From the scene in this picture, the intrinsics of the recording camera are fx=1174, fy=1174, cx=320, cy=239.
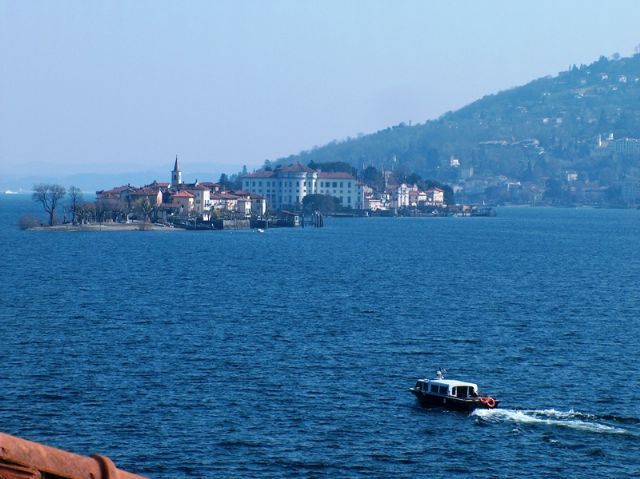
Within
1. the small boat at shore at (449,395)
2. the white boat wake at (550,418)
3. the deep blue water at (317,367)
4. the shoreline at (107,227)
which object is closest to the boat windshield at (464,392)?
the small boat at shore at (449,395)

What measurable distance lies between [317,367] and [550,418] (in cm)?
933

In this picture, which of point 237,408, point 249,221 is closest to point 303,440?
point 237,408

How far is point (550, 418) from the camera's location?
29.9m

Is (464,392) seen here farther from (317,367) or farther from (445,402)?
(317,367)

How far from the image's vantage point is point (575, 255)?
345 feet

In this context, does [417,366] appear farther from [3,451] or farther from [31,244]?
[31,244]

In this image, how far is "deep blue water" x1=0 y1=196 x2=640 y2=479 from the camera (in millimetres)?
26172

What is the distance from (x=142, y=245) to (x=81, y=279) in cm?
3923

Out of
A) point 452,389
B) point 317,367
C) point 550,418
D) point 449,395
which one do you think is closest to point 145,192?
point 317,367

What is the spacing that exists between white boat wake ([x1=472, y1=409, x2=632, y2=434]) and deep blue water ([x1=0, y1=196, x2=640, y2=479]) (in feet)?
0.26

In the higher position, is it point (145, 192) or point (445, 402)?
point (145, 192)

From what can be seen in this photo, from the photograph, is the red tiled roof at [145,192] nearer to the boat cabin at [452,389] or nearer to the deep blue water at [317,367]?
the deep blue water at [317,367]

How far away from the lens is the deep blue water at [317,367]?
2617 centimetres

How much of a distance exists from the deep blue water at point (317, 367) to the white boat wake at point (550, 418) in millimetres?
79
